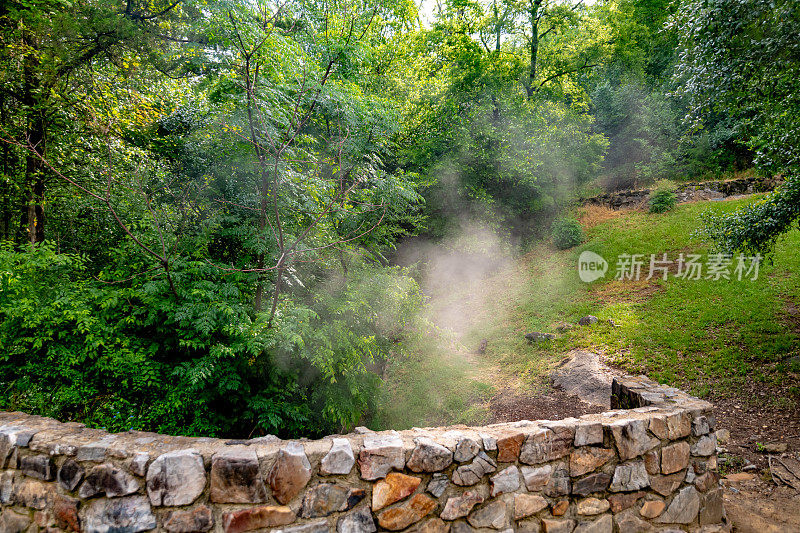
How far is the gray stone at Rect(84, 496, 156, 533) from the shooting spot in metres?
1.62

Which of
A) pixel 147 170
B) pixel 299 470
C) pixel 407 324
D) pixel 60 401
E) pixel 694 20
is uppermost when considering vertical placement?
pixel 694 20

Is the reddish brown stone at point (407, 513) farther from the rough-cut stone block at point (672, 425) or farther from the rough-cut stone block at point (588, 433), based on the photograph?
the rough-cut stone block at point (672, 425)

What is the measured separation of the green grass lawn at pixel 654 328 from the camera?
18.1 feet

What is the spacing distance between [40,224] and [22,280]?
2080 mm

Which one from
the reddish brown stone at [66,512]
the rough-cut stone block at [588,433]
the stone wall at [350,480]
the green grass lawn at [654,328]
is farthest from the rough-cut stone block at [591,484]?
the green grass lawn at [654,328]

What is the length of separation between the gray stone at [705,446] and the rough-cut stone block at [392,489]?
7.21 ft

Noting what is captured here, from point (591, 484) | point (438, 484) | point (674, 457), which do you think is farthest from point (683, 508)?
point (438, 484)

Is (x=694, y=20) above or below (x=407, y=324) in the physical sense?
above

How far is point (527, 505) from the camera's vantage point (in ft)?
6.80

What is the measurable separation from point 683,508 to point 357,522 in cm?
238

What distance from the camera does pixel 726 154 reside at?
12.5 metres

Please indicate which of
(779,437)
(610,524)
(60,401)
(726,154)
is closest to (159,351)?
(60,401)

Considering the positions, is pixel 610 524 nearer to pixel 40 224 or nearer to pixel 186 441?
pixel 186 441

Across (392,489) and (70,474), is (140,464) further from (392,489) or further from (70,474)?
(392,489)
